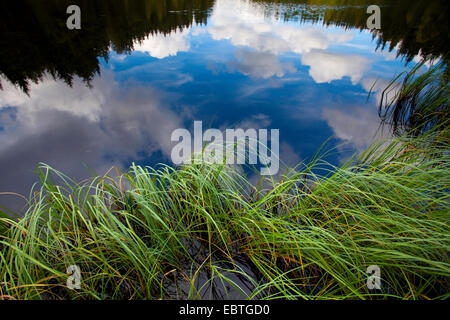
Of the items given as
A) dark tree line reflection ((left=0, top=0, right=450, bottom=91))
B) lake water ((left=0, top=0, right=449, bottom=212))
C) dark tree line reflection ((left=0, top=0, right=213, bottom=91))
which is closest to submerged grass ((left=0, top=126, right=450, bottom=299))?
lake water ((left=0, top=0, right=449, bottom=212))

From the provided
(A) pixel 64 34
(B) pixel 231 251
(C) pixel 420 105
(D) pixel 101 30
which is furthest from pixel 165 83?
(C) pixel 420 105

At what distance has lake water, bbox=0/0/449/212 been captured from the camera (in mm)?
3984

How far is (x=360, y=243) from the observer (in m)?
1.74

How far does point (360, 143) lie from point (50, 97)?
7841 millimetres

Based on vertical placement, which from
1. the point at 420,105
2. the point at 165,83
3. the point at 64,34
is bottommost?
the point at 420,105

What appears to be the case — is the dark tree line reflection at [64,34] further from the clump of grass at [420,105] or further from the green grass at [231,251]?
the clump of grass at [420,105]

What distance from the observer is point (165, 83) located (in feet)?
21.3

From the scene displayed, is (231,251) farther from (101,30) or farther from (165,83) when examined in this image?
(101,30)

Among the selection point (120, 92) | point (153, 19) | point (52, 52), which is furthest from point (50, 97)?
point (153, 19)

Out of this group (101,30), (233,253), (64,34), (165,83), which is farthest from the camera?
(101,30)

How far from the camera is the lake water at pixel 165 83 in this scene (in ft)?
13.1

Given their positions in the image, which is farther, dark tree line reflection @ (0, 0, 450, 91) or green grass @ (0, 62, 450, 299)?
dark tree line reflection @ (0, 0, 450, 91)

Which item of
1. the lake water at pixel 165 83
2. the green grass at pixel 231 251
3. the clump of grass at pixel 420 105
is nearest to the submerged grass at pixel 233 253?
the green grass at pixel 231 251

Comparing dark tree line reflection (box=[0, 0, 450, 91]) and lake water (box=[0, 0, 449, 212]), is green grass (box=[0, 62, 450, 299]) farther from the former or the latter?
dark tree line reflection (box=[0, 0, 450, 91])
